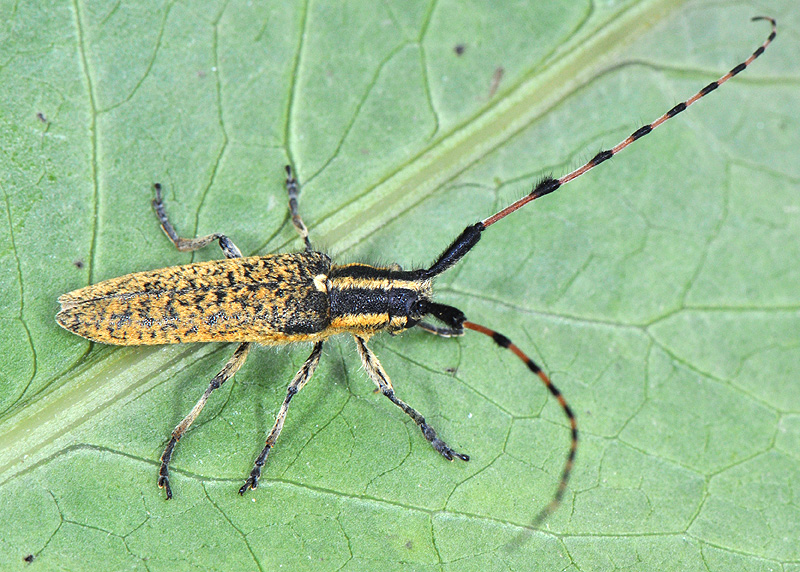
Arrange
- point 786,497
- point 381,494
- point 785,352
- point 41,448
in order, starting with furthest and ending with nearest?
point 785,352 < point 786,497 < point 381,494 < point 41,448

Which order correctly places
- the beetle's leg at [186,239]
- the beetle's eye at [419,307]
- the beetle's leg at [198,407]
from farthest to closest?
the beetle's leg at [186,239] → the beetle's eye at [419,307] → the beetle's leg at [198,407]

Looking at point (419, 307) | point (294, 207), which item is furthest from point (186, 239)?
point (419, 307)

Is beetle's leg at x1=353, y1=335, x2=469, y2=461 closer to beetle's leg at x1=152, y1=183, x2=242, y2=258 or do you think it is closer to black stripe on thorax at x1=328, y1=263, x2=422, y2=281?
black stripe on thorax at x1=328, y1=263, x2=422, y2=281

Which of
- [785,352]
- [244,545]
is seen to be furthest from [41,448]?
[785,352]

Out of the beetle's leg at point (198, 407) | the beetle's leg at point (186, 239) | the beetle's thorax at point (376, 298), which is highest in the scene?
the beetle's leg at point (186, 239)

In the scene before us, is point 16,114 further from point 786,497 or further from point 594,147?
point 786,497

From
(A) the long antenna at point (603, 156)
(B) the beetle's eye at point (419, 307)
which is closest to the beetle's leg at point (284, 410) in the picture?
(B) the beetle's eye at point (419, 307)

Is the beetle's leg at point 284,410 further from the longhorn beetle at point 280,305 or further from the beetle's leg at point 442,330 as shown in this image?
the beetle's leg at point 442,330
